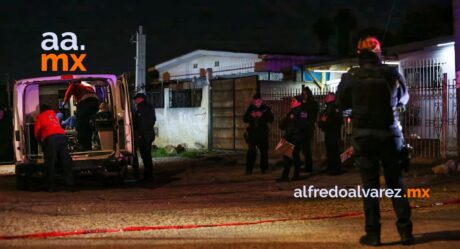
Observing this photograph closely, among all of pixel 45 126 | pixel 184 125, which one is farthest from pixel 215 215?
pixel 184 125

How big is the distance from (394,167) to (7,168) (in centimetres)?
1347

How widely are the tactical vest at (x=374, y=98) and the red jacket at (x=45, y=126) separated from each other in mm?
6540

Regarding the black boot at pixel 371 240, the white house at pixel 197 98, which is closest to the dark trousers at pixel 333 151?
the white house at pixel 197 98

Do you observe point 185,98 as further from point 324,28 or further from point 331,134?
point 324,28

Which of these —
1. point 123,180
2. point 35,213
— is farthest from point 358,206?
point 123,180

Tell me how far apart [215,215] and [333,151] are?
15.7ft

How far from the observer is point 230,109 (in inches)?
760

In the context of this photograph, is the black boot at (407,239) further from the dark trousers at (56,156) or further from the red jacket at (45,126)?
the red jacket at (45,126)

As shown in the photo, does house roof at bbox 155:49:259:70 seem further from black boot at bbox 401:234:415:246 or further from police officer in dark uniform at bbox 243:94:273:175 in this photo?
black boot at bbox 401:234:415:246

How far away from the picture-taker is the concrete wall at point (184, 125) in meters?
20.7

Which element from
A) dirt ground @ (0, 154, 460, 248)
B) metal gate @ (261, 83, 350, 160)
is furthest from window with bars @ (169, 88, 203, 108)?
dirt ground @ (0, 154, 460, 248)

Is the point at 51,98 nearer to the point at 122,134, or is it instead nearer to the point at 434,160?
the point at 122,134

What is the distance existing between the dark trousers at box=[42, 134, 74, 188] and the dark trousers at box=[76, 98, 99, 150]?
1.52 metres

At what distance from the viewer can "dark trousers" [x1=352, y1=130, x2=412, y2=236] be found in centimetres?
541
